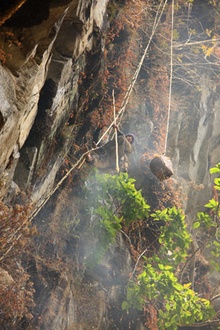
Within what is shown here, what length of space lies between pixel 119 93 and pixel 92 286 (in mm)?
3970

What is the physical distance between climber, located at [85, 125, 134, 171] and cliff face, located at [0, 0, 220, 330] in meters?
0.36

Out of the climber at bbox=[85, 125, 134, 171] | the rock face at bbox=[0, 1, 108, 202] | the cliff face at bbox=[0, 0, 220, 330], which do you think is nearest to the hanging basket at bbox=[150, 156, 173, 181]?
the climber at bbox=[85, 125, 134, 171]

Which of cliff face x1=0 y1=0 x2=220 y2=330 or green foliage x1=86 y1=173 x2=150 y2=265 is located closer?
cliff face x1=0 y1=0 x2=220 y2=330

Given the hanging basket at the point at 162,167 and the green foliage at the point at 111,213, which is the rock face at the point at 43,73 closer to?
the green foliage at the point at 111,213

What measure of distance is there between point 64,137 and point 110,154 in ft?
6.98

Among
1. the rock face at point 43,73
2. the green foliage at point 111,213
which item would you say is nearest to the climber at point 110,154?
the green foliage at point 111,213

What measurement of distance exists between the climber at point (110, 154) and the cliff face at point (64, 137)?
1.17 ft

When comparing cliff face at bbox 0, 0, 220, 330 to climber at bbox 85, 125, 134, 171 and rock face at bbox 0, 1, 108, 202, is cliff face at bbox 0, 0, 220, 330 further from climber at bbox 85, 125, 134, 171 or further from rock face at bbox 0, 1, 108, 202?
climber at bbox 85, 125, 134, 171

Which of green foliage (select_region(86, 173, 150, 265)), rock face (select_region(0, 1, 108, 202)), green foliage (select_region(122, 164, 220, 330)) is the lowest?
green foliage (select_region(122, 164, 220, 330))

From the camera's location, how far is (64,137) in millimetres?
5984

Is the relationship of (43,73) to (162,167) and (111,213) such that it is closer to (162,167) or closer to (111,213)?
(111,213)

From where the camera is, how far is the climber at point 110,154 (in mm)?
7754

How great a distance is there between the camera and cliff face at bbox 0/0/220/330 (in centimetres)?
368

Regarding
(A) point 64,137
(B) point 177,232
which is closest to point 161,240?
(B) point 177,232
